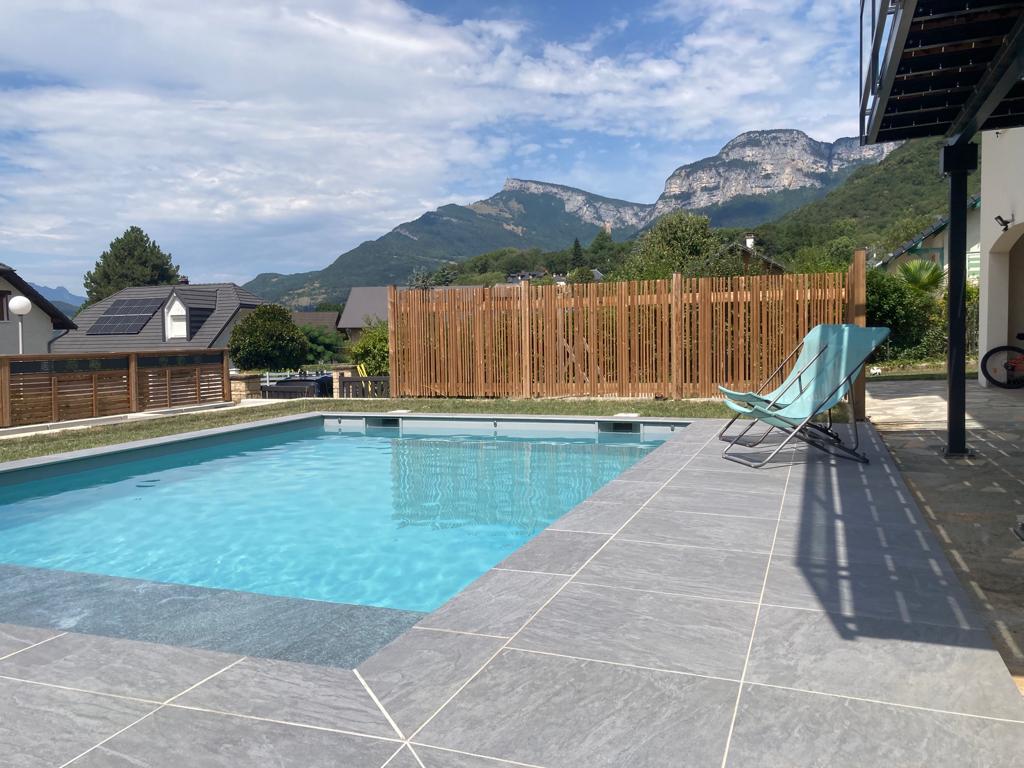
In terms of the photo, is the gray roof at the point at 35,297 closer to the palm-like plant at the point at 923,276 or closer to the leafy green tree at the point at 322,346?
the leafy green tree at the point at 322,346

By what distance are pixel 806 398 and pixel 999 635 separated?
3.89 m

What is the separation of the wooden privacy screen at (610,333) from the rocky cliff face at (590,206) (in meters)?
119

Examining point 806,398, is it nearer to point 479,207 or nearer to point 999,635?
point 999,635

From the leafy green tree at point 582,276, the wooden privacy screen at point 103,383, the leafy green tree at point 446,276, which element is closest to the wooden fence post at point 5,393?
the wooden privacy screen at point 103,383

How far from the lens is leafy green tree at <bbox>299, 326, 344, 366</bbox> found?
1537 inches

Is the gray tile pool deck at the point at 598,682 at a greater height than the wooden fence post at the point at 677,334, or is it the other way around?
the wooden fence post at the point at 677,334

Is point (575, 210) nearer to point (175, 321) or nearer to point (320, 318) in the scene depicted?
point (320, 318)

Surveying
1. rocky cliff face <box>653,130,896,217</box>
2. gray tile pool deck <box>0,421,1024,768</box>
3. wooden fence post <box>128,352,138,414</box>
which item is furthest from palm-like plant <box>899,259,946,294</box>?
rocky cliff face <box>653,130,896,217</box>

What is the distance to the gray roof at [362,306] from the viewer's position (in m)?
54.4

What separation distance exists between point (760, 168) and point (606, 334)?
9775cm

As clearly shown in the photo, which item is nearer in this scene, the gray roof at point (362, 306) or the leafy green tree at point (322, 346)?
the leafy green tree at point (322, 346)

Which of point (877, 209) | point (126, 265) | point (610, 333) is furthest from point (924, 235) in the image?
point (126, 265)

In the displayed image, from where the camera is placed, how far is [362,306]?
5622 cm

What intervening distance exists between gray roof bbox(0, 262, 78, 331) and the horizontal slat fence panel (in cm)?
1633
